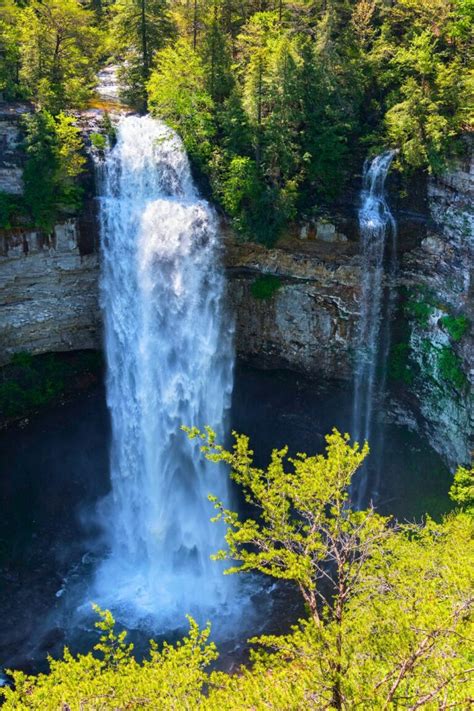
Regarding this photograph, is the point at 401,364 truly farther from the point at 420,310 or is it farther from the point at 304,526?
the point at 304,526

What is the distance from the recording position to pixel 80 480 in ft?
66.0

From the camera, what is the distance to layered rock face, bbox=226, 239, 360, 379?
18.5 meters

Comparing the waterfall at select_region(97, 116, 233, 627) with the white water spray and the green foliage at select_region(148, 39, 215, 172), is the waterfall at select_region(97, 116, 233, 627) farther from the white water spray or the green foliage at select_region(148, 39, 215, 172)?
the white water spray

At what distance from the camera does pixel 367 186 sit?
1820 cm

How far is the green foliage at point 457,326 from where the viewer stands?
1659cm

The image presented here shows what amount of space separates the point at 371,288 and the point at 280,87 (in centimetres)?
677

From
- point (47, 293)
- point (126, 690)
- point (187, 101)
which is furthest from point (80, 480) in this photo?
point (187, 101)

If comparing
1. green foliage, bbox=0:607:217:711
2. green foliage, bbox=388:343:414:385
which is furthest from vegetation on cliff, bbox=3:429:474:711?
green foliage, bbox=388:343:414:385

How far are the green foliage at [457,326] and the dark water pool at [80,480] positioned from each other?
4.52m

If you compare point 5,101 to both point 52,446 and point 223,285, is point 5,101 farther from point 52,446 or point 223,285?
point 52,446

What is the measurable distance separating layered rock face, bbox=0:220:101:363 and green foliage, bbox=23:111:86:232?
2.19ft

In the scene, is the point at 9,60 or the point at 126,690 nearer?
the point at 126,690

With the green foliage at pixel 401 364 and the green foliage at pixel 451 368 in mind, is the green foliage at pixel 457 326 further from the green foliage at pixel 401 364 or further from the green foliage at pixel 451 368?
the green foliage at pixel 401 364

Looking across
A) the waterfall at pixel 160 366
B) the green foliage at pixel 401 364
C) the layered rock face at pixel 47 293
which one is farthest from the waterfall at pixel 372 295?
the layered rock face at pixel 47 293
